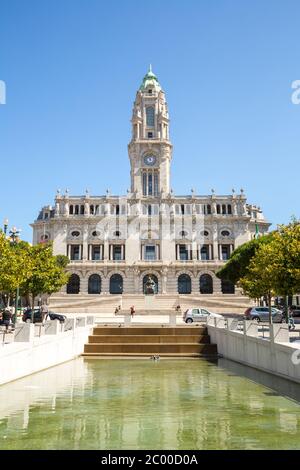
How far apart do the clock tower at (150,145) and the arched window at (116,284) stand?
16.9 metres

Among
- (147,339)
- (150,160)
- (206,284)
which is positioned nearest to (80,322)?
(147,339)

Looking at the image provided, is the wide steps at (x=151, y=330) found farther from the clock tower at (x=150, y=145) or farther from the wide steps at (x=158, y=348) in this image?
the clock tower at (x=150, y=145)

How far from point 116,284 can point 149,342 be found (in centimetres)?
5096

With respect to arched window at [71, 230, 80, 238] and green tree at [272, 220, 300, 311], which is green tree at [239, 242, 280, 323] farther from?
arched window at [71, 230, 80, 238]

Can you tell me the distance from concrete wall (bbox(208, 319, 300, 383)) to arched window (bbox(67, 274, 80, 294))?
178 feet

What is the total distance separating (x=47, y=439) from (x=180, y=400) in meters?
5.27

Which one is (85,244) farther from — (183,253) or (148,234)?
(183,253)

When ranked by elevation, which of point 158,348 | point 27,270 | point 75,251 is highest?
point 75,251

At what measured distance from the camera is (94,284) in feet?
255

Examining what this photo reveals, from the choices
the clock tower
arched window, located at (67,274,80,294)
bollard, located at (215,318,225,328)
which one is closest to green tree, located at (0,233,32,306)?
bollard, located at (215,318,225,328)

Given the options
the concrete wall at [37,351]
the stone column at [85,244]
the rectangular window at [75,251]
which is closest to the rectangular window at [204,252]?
the stone column at [85,244]

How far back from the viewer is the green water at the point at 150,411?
29.6 feet

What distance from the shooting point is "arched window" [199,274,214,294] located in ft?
253
